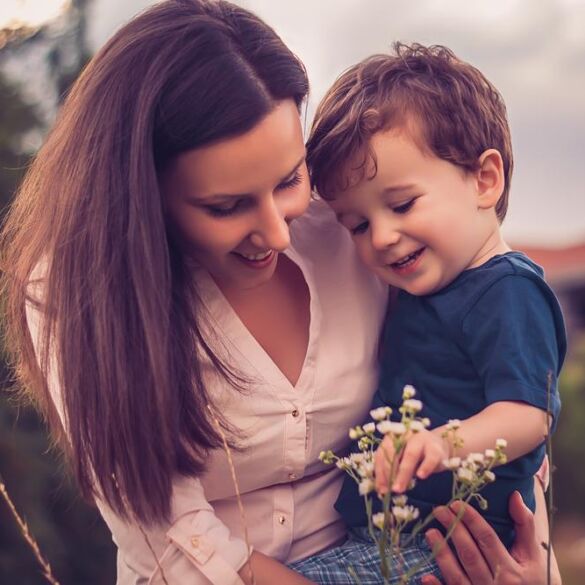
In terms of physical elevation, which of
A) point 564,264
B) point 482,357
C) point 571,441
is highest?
point 482,357

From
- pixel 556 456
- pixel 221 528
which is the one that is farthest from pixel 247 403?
pixel 556 456

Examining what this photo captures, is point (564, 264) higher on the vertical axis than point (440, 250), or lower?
lower

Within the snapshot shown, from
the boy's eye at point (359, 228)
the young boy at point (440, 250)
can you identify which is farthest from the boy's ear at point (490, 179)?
the boy's eye at point (359, 228)

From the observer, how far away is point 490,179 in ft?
7.37

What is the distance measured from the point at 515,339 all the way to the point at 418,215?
327 millimetres

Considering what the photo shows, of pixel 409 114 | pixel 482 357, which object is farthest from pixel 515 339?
pixel 409 114

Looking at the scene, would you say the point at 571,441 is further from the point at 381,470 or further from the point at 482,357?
the point at 381,470

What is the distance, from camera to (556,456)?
21.6ft

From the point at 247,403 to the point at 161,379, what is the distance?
29 cm

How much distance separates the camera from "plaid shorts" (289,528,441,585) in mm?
2146

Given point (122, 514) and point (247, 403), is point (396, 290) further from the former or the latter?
point (122, 514)

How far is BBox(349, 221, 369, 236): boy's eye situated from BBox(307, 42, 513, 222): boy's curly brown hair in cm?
9

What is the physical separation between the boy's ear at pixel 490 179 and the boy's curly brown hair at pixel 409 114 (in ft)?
0.08

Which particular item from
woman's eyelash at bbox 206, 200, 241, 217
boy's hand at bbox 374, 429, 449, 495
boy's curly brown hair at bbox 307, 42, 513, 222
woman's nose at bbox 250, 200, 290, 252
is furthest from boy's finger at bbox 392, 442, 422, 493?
boy's curly brown hair at bbox 307, 42, 513, 222
